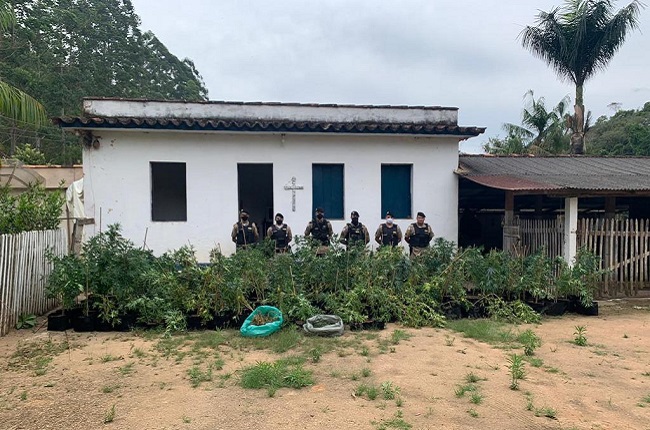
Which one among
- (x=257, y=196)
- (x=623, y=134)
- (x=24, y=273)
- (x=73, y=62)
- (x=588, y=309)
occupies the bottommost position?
(x=588, y=309)

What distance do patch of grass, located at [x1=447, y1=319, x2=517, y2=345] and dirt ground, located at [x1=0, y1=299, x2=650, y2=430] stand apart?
200 millimetres

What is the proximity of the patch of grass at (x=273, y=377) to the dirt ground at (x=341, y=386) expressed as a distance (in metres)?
0.09

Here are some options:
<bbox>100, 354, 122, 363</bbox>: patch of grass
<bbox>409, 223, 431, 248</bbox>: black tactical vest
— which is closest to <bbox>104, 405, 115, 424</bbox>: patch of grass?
<bbox>100, 354, 122, 363</bbox>: patch of grass

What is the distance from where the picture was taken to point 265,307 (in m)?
6.41

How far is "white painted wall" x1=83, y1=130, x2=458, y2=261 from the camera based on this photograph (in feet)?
32.6

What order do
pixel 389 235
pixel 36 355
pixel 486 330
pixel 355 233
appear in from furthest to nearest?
pixel 389 235
pixel 355 233
pixel 486 330
pixel 36 355

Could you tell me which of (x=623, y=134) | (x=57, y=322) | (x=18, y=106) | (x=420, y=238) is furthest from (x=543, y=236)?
(x=623, y=134)

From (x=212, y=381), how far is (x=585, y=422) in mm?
3202

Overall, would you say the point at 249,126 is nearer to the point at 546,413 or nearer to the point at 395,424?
the point at 395,424

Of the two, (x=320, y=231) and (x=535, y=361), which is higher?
(x=320, y=231)

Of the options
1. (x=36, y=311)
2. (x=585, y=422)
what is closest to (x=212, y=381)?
(x=585, y=422)

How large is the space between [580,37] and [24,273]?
19305mm

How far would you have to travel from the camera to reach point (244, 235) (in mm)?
9523

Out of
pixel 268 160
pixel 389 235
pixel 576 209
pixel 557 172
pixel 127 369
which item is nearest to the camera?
pixel 127 369
